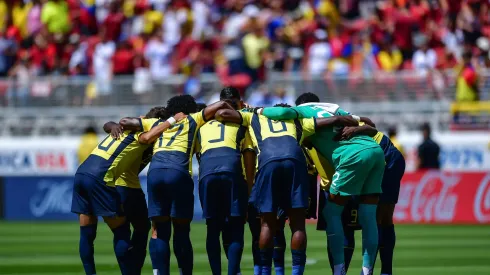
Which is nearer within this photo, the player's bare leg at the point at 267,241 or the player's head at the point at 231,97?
the player's bare leg at the point at 267,241

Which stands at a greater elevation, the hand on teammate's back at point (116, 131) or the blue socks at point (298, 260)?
the hand on teammate's back at point (116, 131)

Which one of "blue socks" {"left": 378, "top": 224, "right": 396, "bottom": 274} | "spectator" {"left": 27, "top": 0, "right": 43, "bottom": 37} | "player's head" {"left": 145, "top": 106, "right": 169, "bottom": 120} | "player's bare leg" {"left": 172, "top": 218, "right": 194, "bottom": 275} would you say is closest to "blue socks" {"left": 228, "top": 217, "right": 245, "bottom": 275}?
"player's bare leg" {"left": 172, "top": 218, "right": 194, "bottom": 275}

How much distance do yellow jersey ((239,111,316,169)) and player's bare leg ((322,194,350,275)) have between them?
0.66 m

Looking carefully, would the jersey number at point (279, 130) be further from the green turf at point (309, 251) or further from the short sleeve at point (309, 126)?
the green turf at point (309, 251)

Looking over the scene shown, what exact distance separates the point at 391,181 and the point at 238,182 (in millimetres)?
2144

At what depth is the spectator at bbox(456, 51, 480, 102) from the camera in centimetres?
2450

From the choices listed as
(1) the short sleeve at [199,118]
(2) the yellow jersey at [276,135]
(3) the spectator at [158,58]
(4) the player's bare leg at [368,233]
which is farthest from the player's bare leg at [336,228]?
(3) the spectator at [158,58]

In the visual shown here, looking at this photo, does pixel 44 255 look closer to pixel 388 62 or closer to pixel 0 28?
pixel 388 62

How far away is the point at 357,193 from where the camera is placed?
496 inches

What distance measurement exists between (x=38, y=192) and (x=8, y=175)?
86 cm

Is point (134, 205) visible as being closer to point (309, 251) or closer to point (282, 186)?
point (282, 186)

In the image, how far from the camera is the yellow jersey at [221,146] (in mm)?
12461

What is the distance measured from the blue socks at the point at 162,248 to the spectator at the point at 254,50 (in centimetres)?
1484

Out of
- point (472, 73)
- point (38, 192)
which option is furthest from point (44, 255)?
point (472, 73)
